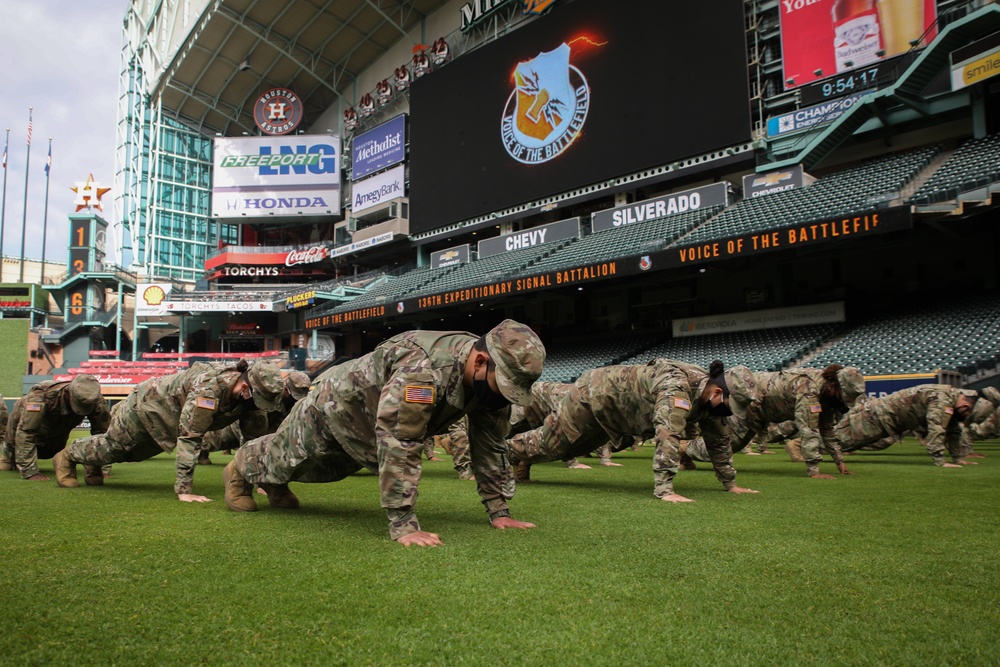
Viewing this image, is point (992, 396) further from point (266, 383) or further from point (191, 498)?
point (191, 498)

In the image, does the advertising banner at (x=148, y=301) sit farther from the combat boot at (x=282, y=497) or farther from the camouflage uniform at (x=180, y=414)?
the combat boot at (x=282, y=497)

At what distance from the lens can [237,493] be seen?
517 cm

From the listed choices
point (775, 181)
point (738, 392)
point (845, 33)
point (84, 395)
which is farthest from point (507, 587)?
point (845, 33)

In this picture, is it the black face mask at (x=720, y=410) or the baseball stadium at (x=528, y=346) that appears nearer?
the baseball stadium at (x=528, y=346)

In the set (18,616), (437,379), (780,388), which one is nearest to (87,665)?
(18,616)

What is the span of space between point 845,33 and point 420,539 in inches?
963

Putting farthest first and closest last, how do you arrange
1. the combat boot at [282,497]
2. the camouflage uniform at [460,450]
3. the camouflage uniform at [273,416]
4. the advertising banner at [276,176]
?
the advertising banner at [276,176]
the camouflage uniform at [460,450]
the camouflage uniform at [273,416]
the combat boot at [282,497]

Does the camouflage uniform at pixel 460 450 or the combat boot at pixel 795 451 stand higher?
the camouflage uniform at pixel 460 450

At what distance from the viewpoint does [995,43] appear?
18.3 m

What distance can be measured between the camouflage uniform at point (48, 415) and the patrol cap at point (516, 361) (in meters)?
5.91

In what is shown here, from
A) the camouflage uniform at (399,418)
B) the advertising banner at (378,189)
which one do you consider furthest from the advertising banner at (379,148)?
the camouflage uniform at (399,418)

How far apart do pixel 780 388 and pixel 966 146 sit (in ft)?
53.6

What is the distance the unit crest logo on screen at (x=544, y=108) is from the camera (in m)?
27.9

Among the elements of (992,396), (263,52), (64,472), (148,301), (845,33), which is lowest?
(64,472)
